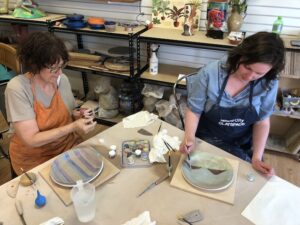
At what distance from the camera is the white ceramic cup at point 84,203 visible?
0.90 m

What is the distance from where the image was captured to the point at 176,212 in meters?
0.94

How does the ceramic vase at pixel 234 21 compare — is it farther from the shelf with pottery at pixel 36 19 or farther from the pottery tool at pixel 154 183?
the shelf with pottery at pixel 36 19

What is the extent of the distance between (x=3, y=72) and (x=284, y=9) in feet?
8.14

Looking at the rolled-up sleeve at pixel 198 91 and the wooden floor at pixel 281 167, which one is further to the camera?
the wooden floor at pixel 281 167

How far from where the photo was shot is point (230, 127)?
4.72 ft

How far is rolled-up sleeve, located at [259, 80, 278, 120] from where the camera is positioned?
132cm

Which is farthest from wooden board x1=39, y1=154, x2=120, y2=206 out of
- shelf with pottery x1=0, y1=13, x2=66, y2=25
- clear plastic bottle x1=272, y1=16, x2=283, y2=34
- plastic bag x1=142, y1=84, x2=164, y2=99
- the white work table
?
shelf with pottery x1=0, y1=13, x2=66, y2=25

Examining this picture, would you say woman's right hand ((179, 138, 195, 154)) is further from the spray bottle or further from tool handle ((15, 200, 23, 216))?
the spray bottle

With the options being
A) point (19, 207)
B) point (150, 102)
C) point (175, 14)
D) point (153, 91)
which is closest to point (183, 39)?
point (175, 14)

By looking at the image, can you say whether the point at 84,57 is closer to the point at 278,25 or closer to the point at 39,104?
the point at 39,104

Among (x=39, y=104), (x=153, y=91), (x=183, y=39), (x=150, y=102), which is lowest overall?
(x=150, y=102)

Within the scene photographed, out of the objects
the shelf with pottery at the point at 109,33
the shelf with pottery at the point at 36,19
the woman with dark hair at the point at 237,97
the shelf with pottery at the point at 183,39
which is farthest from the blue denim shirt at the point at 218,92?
the shelf with pottery at the point at 36,19

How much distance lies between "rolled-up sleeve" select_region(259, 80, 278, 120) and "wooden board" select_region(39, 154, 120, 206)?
2.67ft

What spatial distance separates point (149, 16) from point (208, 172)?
183 centimetres
